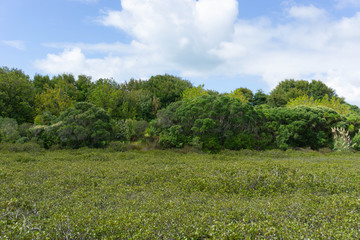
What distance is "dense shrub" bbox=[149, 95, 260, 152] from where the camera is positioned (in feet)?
48.0

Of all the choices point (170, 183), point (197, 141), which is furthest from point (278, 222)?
point (197, 141)

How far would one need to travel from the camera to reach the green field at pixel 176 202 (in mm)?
4133

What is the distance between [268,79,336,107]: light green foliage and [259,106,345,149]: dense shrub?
A: 21.2m

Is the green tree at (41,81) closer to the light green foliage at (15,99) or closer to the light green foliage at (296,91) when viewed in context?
the light green foliage at (15,99)

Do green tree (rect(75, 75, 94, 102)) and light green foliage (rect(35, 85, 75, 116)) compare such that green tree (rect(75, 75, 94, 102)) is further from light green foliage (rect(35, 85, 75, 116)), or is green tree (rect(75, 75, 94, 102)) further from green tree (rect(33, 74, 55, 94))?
light green foliage (rect(35, 85, 75, 116))

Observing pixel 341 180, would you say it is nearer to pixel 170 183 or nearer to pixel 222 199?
pixel 222 199

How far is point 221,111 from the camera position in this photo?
593 inches

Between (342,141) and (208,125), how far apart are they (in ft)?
29.4

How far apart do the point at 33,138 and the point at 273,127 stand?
545 inches

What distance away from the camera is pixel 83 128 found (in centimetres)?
1434

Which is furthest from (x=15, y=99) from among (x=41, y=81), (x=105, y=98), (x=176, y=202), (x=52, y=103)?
(x=176, y=202)

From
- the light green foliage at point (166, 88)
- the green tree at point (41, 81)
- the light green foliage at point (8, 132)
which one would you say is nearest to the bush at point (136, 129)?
the light green foliage at point (8, 132)

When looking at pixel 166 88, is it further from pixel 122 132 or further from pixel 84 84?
pixel 122 132

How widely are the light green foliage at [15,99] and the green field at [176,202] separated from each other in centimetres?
1163
